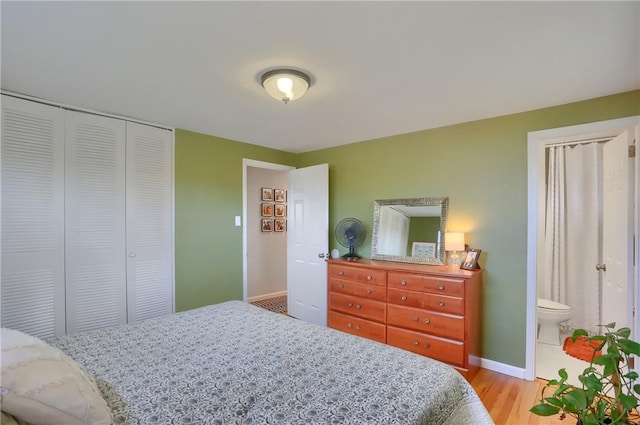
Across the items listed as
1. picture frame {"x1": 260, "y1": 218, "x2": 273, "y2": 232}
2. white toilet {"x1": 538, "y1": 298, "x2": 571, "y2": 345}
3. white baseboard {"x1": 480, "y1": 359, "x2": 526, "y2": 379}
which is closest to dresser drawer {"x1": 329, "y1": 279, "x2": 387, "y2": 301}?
white baseboard {"x1": 480, "y1": 359, "x2": 526, "y2": 379}

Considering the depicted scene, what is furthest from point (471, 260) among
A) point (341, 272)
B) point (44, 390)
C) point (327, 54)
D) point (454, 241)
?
point (44, 390)

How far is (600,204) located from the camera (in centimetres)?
336

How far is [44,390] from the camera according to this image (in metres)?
0.92

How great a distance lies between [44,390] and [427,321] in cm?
248

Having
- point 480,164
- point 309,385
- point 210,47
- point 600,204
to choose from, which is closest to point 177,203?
point 210,47

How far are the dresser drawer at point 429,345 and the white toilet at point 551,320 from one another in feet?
4.76

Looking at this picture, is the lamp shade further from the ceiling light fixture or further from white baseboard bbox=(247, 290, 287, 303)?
white baseboard bbox=(247, 290, 287, 303)

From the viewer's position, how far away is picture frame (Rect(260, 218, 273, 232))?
5.12 m

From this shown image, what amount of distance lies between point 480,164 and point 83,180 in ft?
11.3

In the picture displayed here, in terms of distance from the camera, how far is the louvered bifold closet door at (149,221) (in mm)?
2896

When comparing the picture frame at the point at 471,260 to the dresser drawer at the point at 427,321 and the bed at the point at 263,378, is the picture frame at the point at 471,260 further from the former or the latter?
the bed at the point at 263,378

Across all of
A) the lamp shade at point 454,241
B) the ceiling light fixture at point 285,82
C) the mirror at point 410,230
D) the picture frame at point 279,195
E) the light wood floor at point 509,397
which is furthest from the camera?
the picture frame at point 279,195

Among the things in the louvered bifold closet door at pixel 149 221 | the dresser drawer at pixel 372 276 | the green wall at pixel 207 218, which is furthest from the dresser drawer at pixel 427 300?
the louvered bifold closet door at pixel 149 221

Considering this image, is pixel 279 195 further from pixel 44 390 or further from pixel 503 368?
pixel 44 390
